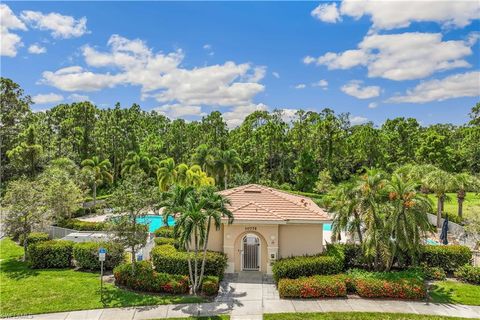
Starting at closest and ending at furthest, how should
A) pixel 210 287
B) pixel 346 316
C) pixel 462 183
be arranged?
pixel 346 316 < pixel 210 287 < pixel 462 183

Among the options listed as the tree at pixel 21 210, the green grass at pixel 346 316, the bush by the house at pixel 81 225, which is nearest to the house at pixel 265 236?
the green grass at pixel 346 316

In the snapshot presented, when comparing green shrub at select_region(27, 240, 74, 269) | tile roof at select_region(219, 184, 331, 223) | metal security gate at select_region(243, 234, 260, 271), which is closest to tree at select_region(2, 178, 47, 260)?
green shrub at select_region(27, 240, 74, 269)

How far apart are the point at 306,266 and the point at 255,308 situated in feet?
12.8

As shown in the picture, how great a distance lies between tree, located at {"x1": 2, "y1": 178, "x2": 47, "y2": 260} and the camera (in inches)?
824

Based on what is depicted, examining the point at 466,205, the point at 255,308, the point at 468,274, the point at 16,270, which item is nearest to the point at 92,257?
the point at 16,270

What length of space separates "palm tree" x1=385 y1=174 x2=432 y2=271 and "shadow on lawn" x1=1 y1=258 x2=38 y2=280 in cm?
1922

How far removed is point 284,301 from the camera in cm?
1594

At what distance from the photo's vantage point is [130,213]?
17.8 m

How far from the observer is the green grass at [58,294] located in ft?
50.3

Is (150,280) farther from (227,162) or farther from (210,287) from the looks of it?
(227,162)

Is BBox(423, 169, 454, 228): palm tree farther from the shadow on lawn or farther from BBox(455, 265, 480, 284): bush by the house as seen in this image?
the shadow on lawn

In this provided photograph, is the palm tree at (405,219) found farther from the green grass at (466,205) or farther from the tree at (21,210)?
the tree at (21,210)

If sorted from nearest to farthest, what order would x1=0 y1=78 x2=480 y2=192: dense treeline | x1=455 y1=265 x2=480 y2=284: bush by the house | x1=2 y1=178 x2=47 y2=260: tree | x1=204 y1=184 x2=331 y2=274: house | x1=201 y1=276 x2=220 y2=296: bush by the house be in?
x1=201 y1=276 x2=220 y2=296: bush by the house → x1=455 y1=265 x2=480 y2=284: bush by the house → x1=204 y1=184 x2=331 y2=274: house → x1=2 y1=178 x2=47 y2=260: tree → x1=0 y1=78 x2=480 y2=192: dense treeline

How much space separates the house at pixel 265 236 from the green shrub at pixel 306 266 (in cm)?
85
